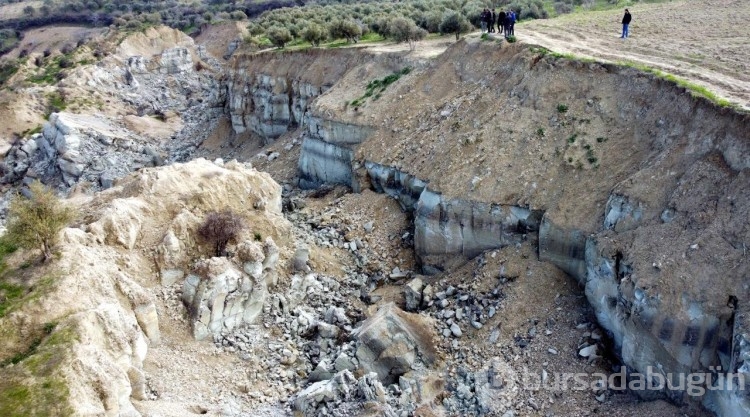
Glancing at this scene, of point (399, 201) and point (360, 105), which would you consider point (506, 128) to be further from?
point (360, 105)

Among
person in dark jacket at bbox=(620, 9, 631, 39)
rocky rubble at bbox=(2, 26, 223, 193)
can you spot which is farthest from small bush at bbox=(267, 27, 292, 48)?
person in dark jacket at bbox=(620, 9, 631, 39)

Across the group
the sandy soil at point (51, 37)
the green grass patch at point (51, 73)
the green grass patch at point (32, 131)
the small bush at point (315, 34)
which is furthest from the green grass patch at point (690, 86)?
the sandy soil at point (51, 37)

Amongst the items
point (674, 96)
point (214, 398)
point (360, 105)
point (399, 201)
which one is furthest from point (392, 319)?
point (360, 105)

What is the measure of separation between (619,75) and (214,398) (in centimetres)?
1995

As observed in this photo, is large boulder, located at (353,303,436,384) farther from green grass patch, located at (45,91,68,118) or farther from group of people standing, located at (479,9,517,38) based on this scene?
green grass patch, located at (45,91,68,118)

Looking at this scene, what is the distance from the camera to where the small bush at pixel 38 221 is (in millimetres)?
19016

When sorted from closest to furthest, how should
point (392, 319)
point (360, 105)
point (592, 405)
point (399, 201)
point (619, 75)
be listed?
point (592, 405) → point (392, 319) → point (619, 75) → point (399, 201) → point (360, 105)

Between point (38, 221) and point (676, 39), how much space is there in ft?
96.3

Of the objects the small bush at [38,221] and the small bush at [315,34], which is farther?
the small bush at [315,34]

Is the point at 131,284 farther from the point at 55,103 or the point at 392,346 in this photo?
the point at 55,103

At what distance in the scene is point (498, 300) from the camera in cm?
2212

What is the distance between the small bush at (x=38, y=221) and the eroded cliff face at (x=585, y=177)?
14.2m

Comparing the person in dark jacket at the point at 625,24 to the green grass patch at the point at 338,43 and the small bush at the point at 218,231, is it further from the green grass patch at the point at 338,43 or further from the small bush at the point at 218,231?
the small bush at the point at 218,231

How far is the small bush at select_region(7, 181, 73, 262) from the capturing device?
749 inches
